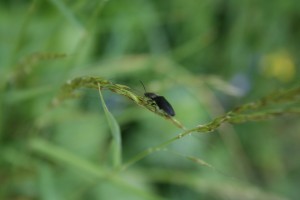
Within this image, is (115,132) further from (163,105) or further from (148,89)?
(148,89)

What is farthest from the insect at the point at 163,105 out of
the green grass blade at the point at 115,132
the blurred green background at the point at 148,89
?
the blurred green background at the point at 148,89

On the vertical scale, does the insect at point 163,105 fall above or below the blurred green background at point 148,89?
below

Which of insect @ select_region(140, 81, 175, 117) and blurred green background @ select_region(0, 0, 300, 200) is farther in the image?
blurred green background @ select_region(0, 0, 300, 200)

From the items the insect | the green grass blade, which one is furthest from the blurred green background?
the insect

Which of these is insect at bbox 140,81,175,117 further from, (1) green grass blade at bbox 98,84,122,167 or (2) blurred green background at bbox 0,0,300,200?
(2) blurred green background at bbox 0,0,300,200

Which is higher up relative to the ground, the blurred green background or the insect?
the blurred green background

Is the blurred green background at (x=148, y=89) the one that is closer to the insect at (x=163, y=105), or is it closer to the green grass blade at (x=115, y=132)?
the green grass blade at (x=115, y=132)

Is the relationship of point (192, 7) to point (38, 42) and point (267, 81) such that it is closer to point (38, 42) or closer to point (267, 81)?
point (267, 81)

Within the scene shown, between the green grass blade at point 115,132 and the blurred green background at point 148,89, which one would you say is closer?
the green grass blade at point 115,132

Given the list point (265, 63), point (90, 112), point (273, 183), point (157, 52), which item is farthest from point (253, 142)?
point (90, 112)
